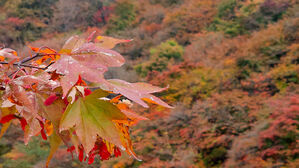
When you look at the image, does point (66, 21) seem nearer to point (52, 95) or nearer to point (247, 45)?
point (247, 45)

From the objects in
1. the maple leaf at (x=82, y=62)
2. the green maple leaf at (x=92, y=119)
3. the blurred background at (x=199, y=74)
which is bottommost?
the blurred background at (x=199, y=74)

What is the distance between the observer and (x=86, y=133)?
1.06 feet

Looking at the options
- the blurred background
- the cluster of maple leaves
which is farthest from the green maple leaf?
the blurred background

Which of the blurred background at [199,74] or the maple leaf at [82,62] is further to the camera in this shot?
the blurred background at [199,74]

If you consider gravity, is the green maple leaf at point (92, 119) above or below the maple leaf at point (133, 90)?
below

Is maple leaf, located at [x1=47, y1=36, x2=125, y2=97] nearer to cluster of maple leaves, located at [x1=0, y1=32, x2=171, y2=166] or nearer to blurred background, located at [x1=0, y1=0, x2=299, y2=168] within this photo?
cluster of maple leaves, located at [x1=0, y1=32, x2=171, y2=166]

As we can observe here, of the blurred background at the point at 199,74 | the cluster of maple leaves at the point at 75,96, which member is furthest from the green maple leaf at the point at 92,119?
the blurred background at the point at 199,74

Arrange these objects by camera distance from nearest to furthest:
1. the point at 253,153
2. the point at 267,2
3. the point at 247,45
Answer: the point at 253,153
the point at 247,45
the point at 267,2

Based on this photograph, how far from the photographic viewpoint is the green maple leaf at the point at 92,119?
0.32 m

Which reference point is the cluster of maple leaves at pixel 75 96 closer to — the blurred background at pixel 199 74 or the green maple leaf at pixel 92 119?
the green maple leaf at pixel 92 119

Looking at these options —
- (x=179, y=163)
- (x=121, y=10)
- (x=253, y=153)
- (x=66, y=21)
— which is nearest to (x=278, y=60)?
(x=253, y=153)

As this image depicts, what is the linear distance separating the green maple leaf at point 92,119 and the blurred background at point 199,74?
1909 millimetres

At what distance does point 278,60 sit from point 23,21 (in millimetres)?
9900

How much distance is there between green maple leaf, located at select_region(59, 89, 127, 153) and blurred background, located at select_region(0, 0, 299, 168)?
1909 millimetres
